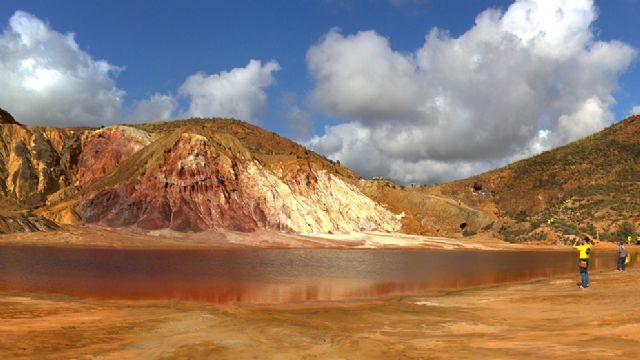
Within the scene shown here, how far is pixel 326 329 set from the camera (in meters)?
15.1

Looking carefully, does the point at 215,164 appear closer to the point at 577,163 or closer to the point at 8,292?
the point at 8,292

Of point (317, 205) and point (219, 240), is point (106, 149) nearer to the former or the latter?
point (219, 240)

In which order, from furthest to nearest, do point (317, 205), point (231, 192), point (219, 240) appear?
point (317, 205) → point (231, 192) → point (219, 240)

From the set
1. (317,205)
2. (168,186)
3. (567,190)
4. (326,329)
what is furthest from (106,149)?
(567,190)

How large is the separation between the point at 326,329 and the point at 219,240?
5322 cm

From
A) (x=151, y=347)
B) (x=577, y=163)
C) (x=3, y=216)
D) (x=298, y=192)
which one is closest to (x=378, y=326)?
(x=151, y=347)

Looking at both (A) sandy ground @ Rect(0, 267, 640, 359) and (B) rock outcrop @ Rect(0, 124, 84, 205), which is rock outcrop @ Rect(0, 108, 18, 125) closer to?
(B) rock outcrop @ Rect(0, 124, 84, 205)

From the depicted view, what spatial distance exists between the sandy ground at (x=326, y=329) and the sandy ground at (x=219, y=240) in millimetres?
38818

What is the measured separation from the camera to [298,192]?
8369 cm

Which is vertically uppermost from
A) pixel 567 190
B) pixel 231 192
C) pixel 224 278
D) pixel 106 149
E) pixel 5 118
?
pixel 5 118

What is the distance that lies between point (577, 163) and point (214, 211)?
97.7 metres

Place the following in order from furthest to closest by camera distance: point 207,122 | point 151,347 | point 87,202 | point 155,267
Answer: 1. point 207,122
2. point 87,202
3. point 155,267
4. point 151,347

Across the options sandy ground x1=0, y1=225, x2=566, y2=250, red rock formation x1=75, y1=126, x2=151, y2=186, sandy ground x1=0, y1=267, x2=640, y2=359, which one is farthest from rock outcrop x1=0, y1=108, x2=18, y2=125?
sandy ground x1=0, y1=267, x2=640, y2=359

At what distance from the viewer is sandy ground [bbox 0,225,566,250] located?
5709 centimetres
